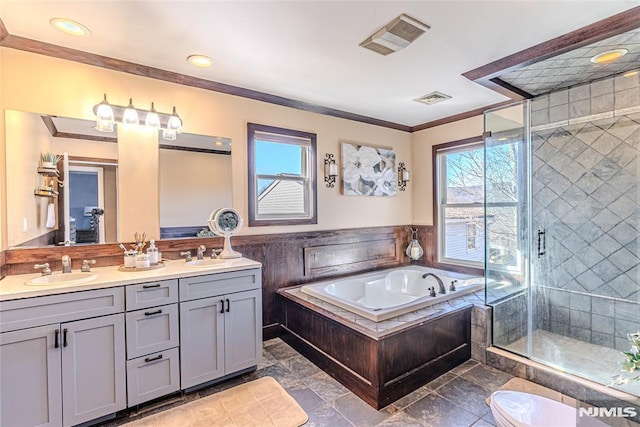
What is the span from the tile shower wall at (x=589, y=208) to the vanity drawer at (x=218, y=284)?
2.83 meters

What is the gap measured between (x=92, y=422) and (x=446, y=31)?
132 inches

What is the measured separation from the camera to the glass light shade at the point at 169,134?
2627 mm

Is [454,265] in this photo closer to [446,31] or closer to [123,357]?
[446,31]

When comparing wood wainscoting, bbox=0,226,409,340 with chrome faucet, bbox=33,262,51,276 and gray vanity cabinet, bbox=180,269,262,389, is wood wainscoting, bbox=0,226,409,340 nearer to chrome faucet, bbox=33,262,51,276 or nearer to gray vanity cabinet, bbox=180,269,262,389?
chrome faucet, bbox=33,262,51,276

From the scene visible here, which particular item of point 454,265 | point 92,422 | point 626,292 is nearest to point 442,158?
point 454,265

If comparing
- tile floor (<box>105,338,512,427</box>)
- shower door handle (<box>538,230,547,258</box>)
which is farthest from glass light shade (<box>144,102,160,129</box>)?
shower door handle (<box>538,230,547,258</box>)

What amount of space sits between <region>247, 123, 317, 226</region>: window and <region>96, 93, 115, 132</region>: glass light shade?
1142mm

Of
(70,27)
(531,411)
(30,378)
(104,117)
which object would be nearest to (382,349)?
(531,411)

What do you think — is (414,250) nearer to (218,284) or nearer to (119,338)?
(218,284)

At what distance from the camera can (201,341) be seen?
2.25 meters

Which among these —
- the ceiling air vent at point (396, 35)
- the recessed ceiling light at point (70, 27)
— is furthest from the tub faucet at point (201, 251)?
the ceiling air vent at point (396, 35)

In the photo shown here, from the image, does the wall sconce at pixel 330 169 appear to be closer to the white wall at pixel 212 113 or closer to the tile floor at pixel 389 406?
the white wall at pixel 212 113

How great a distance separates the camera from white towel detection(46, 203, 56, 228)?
2209mm

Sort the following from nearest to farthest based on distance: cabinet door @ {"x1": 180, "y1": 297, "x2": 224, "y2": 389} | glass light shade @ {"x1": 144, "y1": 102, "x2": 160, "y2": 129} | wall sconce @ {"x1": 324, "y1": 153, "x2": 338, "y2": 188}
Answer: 1. cabinet door @ {"x1": 180, "y1": 297, "x2": 224, "y2": 389}
2. glass light shade @ {"x1": 144, "y1": 102, "x2": 160, "y2": 129}
3. wall sconce @ {"x1": 324, "y1": 153, "x2": 338, "y2": 188}
